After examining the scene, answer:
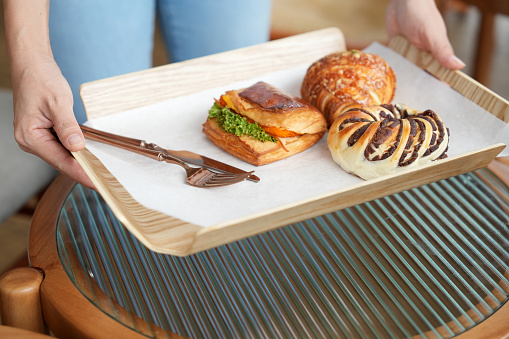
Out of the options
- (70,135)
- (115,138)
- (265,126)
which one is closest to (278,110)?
(265,126)

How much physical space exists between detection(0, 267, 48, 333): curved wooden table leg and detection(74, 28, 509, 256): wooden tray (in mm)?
245

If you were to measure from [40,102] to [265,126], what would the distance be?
57 cm

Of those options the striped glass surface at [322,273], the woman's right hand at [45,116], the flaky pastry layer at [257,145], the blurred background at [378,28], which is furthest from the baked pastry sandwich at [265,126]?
the blurred background at [378,28]

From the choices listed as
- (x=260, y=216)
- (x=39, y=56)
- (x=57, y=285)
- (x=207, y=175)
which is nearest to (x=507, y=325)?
(x=260, y=216)

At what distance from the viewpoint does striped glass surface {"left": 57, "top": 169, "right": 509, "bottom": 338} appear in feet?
3.52

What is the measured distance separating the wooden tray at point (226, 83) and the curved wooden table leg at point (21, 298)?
0.25 m

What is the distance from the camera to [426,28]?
166cm

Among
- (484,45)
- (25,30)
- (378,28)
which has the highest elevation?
(25,30)

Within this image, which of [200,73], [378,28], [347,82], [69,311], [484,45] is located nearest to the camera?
[69,311]

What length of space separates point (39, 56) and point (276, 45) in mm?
783

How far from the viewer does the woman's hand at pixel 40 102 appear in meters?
1.21

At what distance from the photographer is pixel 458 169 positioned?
4.10 ft

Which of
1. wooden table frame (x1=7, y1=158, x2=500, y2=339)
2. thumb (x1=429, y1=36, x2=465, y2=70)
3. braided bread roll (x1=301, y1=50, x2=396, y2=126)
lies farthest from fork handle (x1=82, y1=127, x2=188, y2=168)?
thumb (x1=429, y1=36, x2=465, y2=70)

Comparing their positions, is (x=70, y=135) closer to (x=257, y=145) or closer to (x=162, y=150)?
(x=162, y=150)
